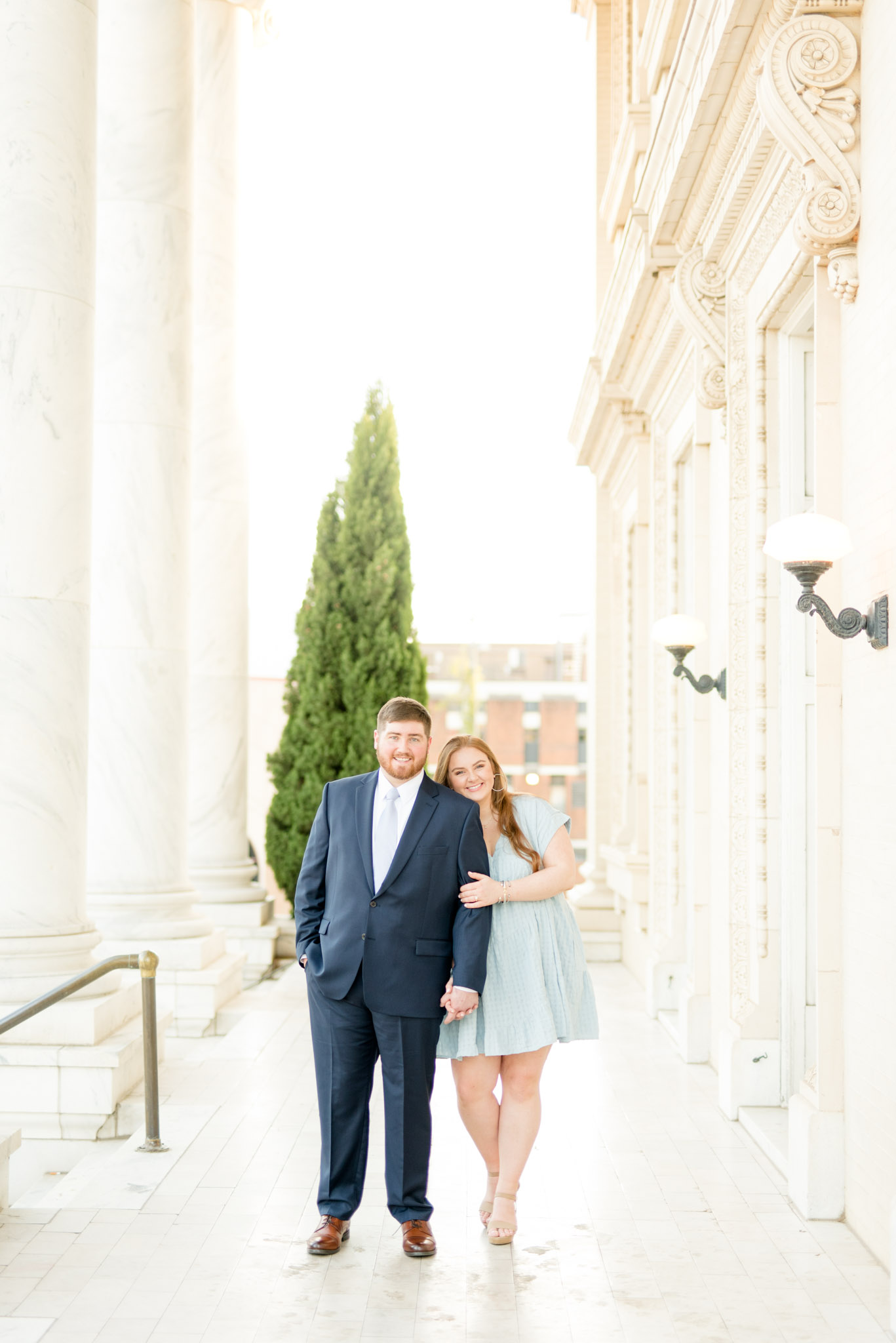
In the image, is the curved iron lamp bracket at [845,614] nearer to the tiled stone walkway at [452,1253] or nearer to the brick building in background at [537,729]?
the tiled stone walkway at [452,1253]

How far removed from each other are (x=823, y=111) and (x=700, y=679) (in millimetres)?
3909

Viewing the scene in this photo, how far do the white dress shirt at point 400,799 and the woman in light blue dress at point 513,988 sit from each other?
226 millimetres

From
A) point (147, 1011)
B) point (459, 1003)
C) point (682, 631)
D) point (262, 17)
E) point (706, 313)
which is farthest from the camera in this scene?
point (262, 17)

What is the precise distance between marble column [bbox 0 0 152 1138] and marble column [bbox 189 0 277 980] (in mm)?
5916

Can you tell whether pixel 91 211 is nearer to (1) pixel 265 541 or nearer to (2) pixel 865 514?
(2) pixel 865 514

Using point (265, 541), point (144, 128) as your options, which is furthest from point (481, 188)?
point (144, 128)

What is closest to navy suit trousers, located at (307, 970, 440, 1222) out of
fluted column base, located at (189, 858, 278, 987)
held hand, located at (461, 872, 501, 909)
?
held hand, located at (461, 872, 501, 909)

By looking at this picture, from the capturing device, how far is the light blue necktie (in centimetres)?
481

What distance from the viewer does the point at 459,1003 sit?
4680 mm

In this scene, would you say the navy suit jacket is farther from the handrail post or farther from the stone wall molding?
the stone wall molding

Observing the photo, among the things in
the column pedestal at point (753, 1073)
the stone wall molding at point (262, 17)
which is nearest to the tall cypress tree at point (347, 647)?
the stone wall molding at point (262, 17)

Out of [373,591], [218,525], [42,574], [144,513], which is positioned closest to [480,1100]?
[42,574]

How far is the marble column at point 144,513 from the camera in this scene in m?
9.30

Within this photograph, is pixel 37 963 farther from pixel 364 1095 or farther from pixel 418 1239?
pixel 418 1239
